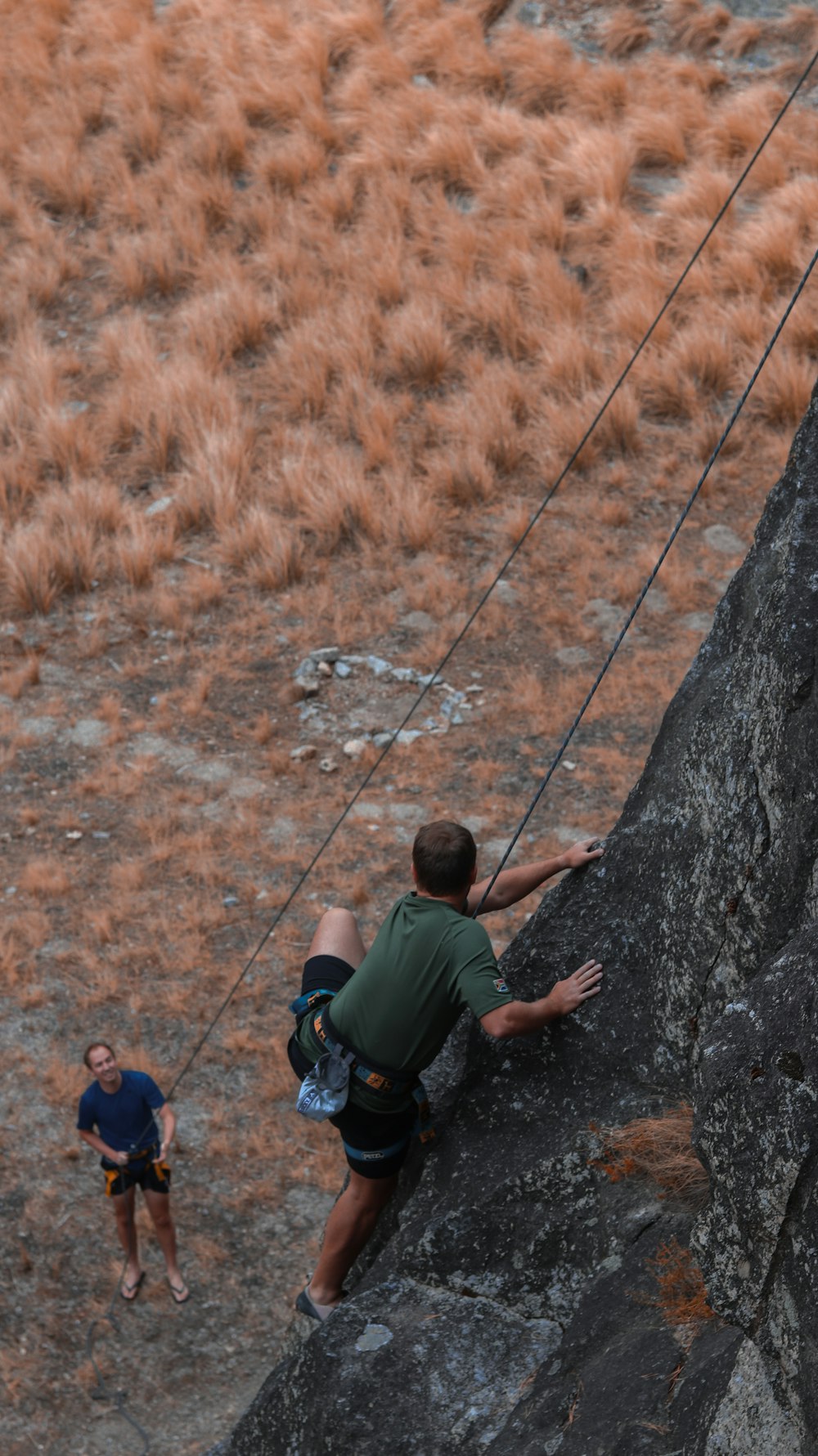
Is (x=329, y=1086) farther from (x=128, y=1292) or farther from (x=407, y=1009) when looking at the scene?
(x=128, y=1292)

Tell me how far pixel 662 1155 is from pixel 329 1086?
0.99 metres

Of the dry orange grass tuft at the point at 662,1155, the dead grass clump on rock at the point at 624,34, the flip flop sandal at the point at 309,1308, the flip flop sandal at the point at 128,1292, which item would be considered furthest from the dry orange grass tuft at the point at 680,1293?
the dead grass clump on rock at the point at 624,34

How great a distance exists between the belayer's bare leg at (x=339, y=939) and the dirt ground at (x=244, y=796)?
31.3 inches

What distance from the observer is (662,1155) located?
3.65 meters

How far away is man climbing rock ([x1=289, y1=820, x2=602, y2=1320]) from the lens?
380 centimetres

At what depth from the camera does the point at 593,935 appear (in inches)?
165

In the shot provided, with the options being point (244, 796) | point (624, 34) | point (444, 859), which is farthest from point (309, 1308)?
point (624, 34)

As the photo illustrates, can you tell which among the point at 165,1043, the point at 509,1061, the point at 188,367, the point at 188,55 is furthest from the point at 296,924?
the point at 188,55

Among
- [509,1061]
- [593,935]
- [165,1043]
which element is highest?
[593,935]

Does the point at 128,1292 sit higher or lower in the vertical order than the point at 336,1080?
lower

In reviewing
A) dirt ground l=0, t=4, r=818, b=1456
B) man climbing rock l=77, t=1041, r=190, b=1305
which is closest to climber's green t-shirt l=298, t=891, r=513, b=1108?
dirt ground l=0, t=4, r=818, b=1456

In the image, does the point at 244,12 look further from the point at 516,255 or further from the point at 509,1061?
the point at 509,1061

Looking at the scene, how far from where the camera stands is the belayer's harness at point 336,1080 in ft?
13.0

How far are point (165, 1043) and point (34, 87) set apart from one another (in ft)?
41.9
